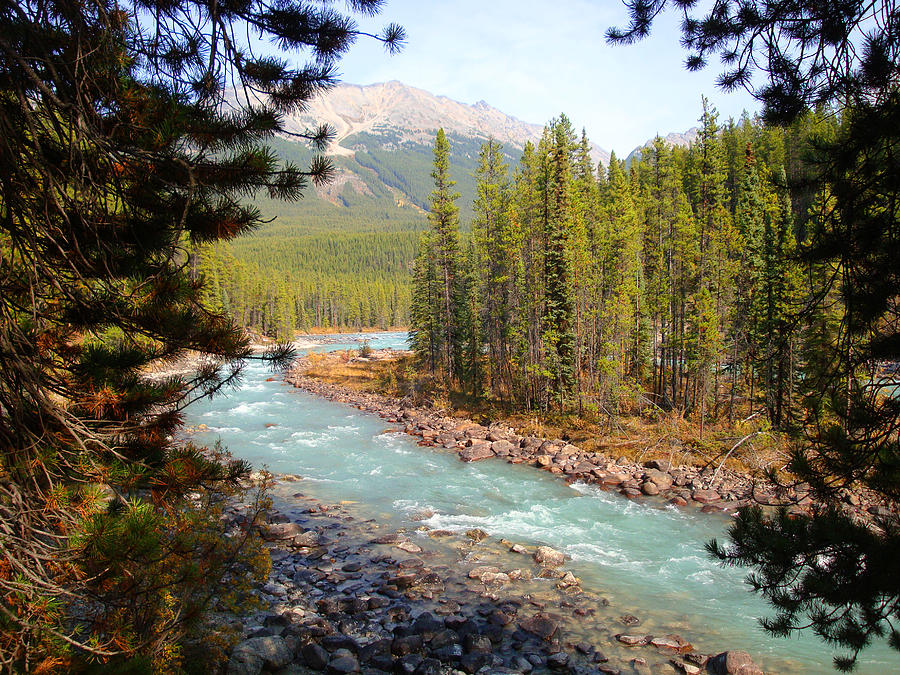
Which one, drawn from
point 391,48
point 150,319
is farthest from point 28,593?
point 391,48

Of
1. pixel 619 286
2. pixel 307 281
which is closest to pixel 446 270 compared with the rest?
pixel 619 286

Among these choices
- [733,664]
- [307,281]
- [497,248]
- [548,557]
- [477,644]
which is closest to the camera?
[733,664]

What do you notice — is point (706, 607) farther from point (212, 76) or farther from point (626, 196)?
point (626, 196)

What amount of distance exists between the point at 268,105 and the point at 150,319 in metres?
2.01

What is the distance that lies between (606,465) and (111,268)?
18.2m

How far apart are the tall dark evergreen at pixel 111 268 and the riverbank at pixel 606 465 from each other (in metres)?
10.8

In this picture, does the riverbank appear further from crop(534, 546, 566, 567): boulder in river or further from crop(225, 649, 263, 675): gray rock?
crop(225, 649, 263, 675): gray rock

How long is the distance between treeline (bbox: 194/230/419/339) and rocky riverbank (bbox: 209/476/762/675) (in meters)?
5.29

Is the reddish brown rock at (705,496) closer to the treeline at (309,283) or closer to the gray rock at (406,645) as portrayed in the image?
the gray rock at (406,645)

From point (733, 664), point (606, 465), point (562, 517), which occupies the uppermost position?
point (733, 664)

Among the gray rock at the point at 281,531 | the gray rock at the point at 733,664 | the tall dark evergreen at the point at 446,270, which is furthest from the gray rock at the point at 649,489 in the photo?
the tall dark evergreen at the point at 446,270

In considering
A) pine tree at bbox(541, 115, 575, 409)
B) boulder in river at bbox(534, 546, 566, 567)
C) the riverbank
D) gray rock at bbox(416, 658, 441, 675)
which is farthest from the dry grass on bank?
gray rock at bbox(416, 658, 441, 675)

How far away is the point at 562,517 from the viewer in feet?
46.5

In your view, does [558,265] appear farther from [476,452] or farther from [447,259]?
[447,259]
